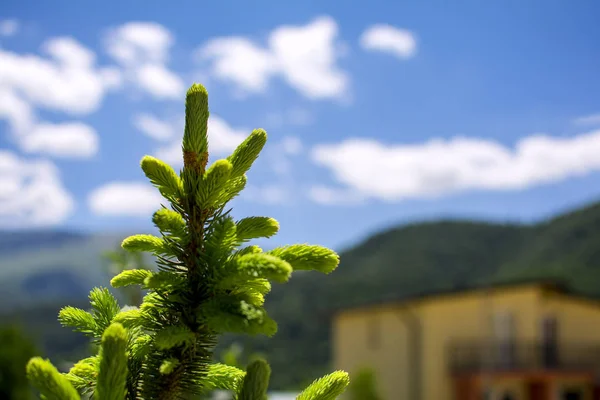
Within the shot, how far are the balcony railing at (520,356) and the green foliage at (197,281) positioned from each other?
27.5 m

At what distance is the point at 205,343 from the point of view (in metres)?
2.00

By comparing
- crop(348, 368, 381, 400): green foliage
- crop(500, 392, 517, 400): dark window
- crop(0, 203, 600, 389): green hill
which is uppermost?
crop(0, 203, 600, 389): green hill

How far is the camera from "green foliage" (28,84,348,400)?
185 centimetres

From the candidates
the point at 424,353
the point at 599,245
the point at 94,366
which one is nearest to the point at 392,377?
the point at 424,353

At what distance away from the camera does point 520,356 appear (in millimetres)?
28688

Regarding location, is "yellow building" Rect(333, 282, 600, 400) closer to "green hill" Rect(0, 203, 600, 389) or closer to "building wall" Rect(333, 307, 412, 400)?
"building wall" Rect(333, 307, 412, 400)

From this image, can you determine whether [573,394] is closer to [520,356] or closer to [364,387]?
[520,356]

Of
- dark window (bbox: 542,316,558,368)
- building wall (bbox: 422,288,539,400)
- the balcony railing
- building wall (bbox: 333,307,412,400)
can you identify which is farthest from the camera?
building wall (bbox: 333,307,412,400)

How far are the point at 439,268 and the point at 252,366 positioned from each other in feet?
317

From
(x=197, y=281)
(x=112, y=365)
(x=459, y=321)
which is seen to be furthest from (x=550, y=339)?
(x=112, y=365)

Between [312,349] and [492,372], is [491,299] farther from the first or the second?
[312,349]

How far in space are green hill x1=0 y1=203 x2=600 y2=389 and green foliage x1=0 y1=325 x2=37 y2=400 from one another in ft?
146

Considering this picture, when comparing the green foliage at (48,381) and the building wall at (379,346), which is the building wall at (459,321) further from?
the green foliage at (48,381)

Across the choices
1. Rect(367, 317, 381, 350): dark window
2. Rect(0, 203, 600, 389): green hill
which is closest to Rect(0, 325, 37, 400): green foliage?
Rect(367, 317, 381, 350): dark window
